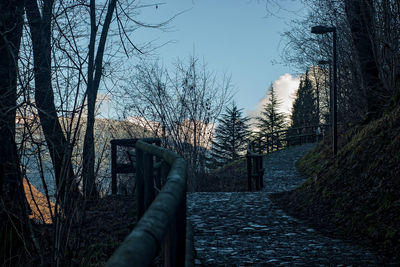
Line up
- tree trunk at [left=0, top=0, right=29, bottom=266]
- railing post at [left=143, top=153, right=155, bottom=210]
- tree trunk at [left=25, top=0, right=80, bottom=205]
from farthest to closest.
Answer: tree trunk at [left=0, top=0, right=29, bottom=266]
tree trunk at [left=25, top=0, right=80, bottom=205]
railing post at [left=143, top=153, right=155, bottom=210]

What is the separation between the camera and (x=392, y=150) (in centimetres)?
657

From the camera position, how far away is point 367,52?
12.0 metres

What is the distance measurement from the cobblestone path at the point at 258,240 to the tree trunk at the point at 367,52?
473cm

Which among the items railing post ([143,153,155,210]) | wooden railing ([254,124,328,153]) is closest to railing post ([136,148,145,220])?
railing post ([143,153,155,210])

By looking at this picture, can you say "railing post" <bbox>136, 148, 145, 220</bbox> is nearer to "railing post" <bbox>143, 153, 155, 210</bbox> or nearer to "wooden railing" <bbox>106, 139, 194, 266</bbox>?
"railing post" <bbox>143, 153, 155, 210</bbox>

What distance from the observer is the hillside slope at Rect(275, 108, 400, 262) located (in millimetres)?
5332

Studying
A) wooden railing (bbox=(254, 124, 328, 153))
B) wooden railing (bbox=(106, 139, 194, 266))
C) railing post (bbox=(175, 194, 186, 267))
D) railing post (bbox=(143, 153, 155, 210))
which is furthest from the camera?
wooden railing (bbox=(254, 124, 328, 153))

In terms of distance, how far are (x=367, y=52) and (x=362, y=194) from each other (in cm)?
691

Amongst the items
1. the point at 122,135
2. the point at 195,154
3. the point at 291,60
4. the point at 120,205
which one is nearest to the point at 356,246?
the point at 120,205

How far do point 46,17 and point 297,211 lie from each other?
19.8 feet

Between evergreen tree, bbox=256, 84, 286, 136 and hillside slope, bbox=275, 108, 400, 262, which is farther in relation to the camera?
evergreen tree, bbox=256, 84, 286, 136

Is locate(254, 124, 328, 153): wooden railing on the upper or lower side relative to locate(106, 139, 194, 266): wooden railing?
upper

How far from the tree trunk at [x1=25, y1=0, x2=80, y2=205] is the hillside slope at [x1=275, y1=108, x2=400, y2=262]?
3929mm

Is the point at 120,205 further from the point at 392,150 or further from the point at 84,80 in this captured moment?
the point at 392,150
